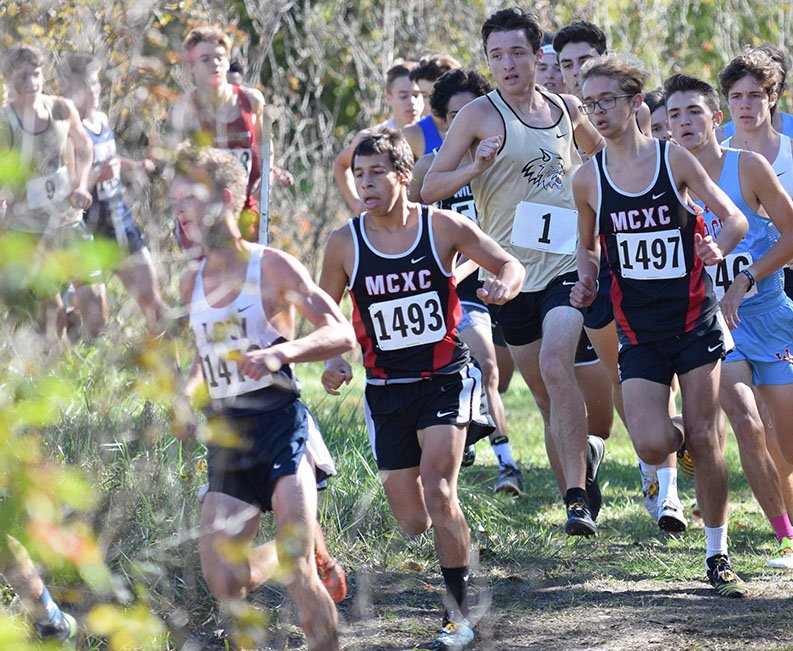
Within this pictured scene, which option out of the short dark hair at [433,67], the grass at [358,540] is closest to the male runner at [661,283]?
the grass at [358,540]

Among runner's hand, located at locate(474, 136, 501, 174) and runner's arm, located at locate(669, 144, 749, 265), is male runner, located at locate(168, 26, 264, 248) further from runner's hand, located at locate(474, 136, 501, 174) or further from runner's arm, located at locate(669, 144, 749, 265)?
runner's arm, located at locate(669, 144, 749, 265)

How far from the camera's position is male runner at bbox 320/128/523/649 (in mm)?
4930

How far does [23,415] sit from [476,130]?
4.60 metres

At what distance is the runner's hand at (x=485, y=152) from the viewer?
19.4 ft

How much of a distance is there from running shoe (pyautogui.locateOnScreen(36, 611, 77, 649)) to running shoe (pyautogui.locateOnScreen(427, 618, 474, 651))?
1268 millimetres

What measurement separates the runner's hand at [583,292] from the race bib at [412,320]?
0.83 meters

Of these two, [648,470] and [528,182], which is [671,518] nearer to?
[648,470]

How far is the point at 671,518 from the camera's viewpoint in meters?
6.00

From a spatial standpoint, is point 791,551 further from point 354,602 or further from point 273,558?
point 273,558

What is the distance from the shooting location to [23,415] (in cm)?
188

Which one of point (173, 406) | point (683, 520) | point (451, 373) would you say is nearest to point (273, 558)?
point (451, 373)

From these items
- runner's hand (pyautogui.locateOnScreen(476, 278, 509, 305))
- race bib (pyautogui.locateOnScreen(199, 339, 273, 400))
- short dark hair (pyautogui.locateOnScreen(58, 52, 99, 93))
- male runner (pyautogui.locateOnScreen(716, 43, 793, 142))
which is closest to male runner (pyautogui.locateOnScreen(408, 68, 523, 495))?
male runner (pyautogui.locateOnScreen(716, 43, 793, 142))

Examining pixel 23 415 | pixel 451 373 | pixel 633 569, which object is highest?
pixel 23 415

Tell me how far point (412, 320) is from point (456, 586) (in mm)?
1000
